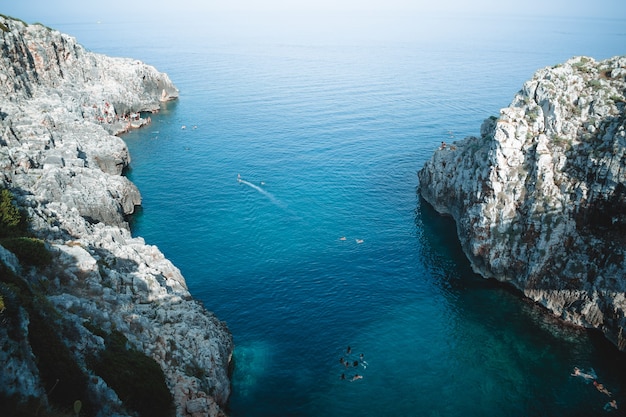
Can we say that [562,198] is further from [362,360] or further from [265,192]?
[265,192]

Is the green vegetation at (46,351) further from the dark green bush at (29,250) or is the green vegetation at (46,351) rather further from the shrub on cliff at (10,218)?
the shrub on cliff at (10,218)

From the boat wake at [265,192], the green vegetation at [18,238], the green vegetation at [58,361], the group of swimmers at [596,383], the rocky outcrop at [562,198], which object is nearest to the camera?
the green vegetation at [58,361]

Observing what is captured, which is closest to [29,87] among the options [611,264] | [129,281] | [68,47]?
[68,47]

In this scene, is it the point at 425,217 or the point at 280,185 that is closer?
the point at 425,217

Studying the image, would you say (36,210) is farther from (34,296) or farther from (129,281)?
(34,296)

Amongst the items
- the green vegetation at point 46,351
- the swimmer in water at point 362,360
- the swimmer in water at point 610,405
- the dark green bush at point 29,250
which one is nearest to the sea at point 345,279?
the swimmer in water at point 362,360

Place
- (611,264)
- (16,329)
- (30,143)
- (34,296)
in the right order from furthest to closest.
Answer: (30,143), (611,264), (34,296), (16,329)

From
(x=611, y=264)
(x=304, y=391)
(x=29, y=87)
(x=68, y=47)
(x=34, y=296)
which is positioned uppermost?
(x=68, y=47)
